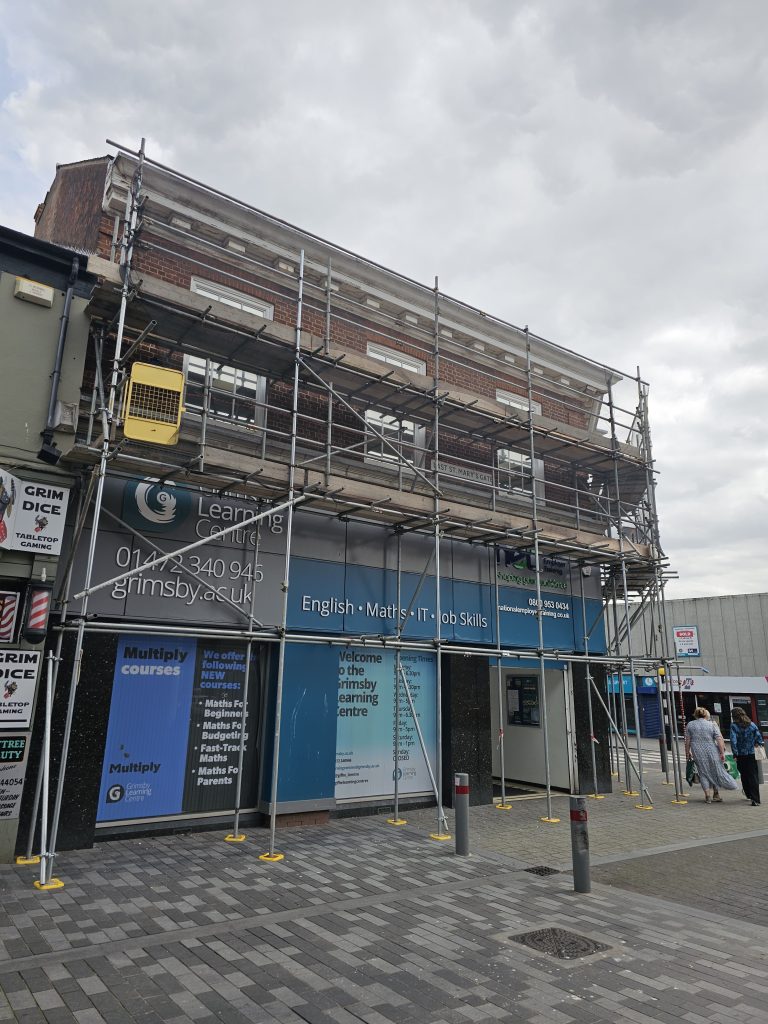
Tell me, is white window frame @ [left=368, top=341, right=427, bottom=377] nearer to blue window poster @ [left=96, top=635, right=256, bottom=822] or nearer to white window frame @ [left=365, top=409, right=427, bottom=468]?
white window frame @ [left=365, top=409, right=427, bottom=468]

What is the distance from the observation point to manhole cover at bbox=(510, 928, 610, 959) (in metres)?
5.52

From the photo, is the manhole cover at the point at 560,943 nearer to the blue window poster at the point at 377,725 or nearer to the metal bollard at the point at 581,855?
the metal bollard at the point at 581,855

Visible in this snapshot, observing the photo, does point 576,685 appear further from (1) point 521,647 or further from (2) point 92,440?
(2) point 92,440

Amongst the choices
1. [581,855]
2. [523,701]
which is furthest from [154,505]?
[523,701]

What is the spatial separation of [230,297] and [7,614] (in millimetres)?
6463

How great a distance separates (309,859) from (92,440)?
20.1ft

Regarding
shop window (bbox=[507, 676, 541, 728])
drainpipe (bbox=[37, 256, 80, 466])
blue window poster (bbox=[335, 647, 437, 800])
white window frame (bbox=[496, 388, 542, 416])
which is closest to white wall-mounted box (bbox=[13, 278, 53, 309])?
drainpipe (bbox=[37, 256, 80, 466])

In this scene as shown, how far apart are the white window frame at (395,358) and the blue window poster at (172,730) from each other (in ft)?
21.4

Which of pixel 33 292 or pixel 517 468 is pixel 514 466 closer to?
pixel 517 468

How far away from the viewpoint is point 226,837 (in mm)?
9109

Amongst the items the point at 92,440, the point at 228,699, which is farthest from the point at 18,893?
the point at 92,440

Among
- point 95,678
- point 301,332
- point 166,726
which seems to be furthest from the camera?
point 301,332

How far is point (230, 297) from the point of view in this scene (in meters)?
11.8

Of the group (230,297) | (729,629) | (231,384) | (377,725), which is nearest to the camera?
(231,384)
